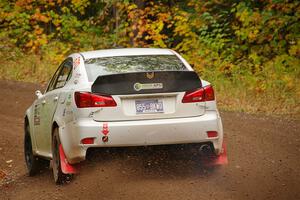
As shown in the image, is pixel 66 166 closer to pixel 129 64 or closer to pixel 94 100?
pixel 94 100

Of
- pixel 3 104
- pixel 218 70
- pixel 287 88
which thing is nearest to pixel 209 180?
pixel 287 88

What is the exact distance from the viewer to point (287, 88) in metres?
16.4

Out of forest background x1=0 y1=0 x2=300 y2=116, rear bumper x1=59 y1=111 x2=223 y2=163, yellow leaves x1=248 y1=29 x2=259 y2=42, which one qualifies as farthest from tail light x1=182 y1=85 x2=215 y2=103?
yellow leaves x1=248 y1=29 x2=259 y2=42

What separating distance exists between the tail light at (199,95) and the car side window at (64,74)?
1653 millimetres

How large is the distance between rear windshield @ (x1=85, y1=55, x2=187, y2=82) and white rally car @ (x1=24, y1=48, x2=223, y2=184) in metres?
0.01

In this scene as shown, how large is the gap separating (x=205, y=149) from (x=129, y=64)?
1313 millimetres

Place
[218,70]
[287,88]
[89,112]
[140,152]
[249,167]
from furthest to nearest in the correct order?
[218,70] < [287,88] < [249,167] < [140,152] < [89,112]

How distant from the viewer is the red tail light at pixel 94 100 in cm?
738

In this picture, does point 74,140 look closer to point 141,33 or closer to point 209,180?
point 209,180

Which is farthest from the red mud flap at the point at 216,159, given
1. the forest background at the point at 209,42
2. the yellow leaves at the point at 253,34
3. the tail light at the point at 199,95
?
the yellow leaves at the point at 253,34

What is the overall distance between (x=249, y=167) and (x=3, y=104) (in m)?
9.59

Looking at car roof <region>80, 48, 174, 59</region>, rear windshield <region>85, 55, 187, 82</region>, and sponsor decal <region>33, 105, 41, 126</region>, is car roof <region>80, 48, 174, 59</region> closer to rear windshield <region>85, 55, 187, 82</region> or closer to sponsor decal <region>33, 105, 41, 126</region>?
rear windshield <region>85, 55, 187, 82</region>

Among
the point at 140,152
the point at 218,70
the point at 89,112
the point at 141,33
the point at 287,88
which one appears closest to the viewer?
the point at 89,112

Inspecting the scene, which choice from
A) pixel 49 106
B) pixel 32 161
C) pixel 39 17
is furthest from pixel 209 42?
pixel 49 106
